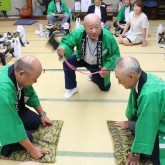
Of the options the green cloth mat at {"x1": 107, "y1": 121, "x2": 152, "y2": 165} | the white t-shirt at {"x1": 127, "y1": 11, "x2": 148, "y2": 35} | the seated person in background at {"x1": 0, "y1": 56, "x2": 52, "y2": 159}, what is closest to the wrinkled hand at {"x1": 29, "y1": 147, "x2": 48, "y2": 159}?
the seated person in background at {"x1": 0, "y1": 56, "x2": 52, "y2": 159}

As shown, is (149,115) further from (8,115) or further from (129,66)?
(8,115)

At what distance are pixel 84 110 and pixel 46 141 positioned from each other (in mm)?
669

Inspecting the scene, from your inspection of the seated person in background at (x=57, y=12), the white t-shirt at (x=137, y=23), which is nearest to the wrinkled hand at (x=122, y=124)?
the white t-shirt at (x=137, y=23)

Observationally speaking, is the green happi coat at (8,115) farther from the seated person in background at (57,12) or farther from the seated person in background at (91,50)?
the seated person in background at (57,12)

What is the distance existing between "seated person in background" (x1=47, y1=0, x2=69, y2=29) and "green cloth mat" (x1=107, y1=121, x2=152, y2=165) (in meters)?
4.17

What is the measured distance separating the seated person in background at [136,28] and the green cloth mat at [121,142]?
109 inches

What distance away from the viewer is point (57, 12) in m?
6.09

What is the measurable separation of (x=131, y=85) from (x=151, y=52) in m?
2.85

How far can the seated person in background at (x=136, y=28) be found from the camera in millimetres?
4703

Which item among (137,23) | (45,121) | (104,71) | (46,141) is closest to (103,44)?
(104,71)

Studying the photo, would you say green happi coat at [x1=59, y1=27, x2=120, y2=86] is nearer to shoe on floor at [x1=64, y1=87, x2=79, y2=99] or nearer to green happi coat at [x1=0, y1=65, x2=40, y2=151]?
shoe on floor at [x1=64, y1=87, x2=79, y2=99]

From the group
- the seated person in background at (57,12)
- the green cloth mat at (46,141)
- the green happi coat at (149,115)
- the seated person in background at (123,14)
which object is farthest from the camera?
the seated person in background at (57,12)

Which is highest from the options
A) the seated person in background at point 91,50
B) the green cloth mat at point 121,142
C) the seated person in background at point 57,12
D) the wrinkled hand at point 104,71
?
the seated person in background at point 57,12

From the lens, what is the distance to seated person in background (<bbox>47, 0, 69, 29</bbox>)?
598 cm
